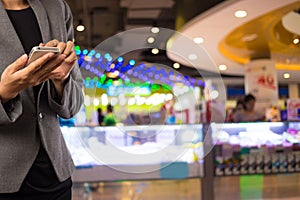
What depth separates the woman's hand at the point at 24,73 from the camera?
545 millimetres

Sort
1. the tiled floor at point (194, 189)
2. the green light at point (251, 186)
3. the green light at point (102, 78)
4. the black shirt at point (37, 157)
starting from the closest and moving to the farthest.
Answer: the black shirt at point (37, 157) → the green light at point (102, 78) → the tiled floor at point (194, 189) → the green light at point (251, 186)

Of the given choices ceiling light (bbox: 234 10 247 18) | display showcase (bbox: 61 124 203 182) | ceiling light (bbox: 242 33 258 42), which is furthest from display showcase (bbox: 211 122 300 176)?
ceiling light (bbox: 242 33 258 42)

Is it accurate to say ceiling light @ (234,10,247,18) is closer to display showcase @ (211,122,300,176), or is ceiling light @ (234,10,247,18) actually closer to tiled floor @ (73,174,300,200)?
display showcase @ (211,122,300,176)

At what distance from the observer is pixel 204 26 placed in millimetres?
5051

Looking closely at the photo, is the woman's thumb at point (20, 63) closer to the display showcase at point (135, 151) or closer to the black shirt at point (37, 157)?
the black shirt at point (37, 157)

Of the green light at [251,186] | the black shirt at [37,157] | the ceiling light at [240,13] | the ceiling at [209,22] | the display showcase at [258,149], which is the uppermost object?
A: the ceiling at [209,22]

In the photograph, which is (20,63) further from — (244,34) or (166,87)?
(244,34)

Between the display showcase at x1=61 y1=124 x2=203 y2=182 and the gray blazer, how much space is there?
4.65ft

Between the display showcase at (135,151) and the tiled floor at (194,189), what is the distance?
13 centimetres

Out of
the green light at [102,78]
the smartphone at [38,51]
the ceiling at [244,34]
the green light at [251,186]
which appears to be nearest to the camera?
the smartphone at [38,51]

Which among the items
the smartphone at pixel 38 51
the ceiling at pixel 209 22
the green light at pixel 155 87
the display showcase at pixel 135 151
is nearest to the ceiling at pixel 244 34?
the ceiling at pixel 209 22

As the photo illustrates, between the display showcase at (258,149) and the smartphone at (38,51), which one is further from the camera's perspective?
the display showcase at (258,149)

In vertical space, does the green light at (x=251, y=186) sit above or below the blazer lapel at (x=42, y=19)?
below

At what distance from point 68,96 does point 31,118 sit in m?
0.08
